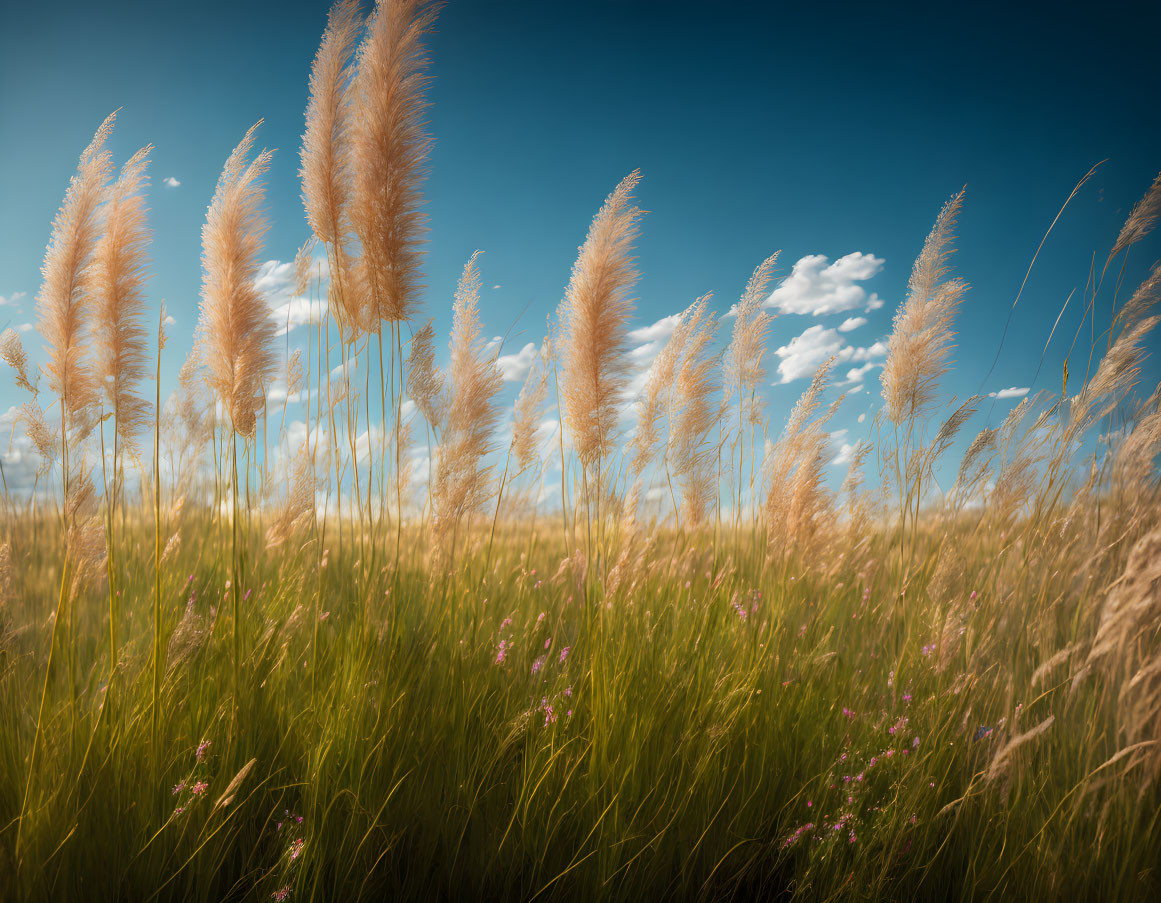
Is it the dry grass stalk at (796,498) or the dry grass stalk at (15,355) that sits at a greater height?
the dry grass stalk at (15,355)

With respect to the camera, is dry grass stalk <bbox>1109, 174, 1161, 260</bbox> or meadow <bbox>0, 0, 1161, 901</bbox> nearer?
meadow <bbox>0, 0, 1161, 901</bbox>

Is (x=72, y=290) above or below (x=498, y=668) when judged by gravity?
above

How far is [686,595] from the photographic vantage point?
286 centimetres

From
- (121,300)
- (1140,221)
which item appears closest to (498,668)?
(121,300)

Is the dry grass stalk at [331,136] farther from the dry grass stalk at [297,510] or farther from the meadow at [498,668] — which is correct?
the dry grass stalk at [297,510]

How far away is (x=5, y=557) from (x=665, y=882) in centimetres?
240

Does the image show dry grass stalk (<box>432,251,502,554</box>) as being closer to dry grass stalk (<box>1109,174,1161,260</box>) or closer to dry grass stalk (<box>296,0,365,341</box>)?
dry grass stalk (<box>296,0,365,341</box>)

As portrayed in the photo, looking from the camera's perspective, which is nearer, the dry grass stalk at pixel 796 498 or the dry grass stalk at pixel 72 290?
the dry grass stalk at pixel 72 290

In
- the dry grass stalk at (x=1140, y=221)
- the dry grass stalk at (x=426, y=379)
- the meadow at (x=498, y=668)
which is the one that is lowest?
the meadow at (x=498, y=668)

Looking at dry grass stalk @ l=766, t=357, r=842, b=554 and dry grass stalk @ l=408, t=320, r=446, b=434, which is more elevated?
dry grass stalk @ l=408, t=320, r=446, b=434

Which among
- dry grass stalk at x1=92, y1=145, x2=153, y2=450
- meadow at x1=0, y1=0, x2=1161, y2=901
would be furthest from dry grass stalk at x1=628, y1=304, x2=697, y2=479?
dry grass stalk at x1=92, y1=145, x2=153, y2=450

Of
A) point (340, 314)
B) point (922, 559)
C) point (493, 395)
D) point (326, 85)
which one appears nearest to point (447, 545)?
point (493, 395)

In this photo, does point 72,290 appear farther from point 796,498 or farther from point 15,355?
point 796,498

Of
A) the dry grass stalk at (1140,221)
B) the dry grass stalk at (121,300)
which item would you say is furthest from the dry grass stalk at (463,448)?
the dry grass stalk at (1140,221)
